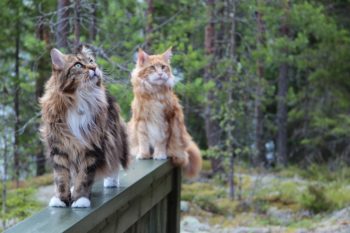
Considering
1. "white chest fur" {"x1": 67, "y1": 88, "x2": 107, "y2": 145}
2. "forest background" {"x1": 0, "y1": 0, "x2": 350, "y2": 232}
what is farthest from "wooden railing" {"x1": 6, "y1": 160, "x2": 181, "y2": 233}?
"forest background" {"x1": 0, "y1": 0, "x2": 350, "y2": 232}

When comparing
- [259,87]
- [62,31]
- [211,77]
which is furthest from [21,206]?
[259,87]

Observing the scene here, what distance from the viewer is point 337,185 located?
33.2 feet

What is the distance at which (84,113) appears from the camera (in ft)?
7.55

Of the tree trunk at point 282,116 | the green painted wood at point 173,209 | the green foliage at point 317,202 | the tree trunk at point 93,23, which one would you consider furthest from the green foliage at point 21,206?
the tree trunk at point 282,116

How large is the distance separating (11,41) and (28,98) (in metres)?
1.14

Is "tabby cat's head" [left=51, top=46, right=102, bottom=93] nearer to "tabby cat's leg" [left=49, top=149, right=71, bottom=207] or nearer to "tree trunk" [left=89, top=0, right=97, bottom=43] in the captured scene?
"tabby cat's leg" [left=49, top=149, right=71, bottom=207]

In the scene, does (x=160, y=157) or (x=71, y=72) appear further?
(x=160, y=157)

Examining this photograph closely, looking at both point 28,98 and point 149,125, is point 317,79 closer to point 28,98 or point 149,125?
point 28,98

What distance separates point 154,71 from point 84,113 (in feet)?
7.13

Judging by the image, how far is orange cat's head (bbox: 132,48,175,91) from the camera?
442 centimetres

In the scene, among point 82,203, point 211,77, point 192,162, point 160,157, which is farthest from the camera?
point 211,77

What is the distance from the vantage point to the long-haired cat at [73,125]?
228 centimetres

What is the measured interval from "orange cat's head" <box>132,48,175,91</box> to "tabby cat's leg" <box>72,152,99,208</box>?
83.0 inches

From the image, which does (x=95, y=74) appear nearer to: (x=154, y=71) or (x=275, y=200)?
(x=154, y=71)
